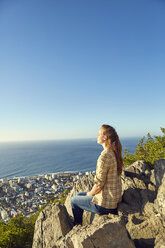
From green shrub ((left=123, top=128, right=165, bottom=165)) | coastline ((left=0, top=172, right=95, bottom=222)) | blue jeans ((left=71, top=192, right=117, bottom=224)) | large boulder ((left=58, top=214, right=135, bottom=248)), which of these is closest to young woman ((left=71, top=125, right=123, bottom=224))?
blue jeans ((left=71, top=192, right=117, bottom=224))

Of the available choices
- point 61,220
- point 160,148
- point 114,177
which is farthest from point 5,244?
point 160,148

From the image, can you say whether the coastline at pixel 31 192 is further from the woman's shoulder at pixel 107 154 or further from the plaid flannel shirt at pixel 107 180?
the woman's shoulder at pixel 107 154

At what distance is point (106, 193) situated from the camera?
14.4ft

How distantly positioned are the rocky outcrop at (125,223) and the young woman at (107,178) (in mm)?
367

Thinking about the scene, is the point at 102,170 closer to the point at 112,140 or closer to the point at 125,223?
the point at 112,140

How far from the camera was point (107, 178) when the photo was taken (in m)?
4.43

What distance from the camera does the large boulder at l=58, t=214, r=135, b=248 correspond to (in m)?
3.12

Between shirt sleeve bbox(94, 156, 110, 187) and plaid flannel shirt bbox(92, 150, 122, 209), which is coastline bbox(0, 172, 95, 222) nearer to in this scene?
plaid flannel shirt bbox(92, 150, 122, 209)

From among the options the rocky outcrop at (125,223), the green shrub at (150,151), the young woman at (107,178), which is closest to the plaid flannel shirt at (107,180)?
the young woman at (107,178)

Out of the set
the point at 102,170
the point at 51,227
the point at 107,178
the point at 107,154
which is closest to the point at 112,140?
the point at 107,154

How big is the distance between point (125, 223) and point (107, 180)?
1160 millimetres

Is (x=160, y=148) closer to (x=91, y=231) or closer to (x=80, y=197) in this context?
(x=80, y=197)

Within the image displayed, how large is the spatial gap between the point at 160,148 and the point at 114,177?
751 cm

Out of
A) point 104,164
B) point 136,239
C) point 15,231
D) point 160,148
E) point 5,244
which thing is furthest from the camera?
point 160,148
